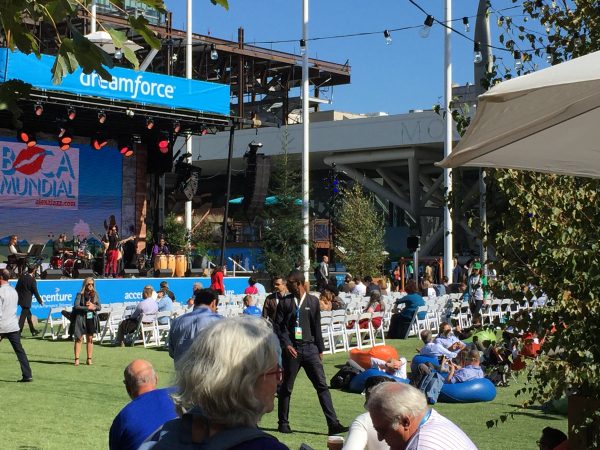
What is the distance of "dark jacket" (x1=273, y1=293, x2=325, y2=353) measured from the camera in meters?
10.2

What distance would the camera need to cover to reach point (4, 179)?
2967 centimetres

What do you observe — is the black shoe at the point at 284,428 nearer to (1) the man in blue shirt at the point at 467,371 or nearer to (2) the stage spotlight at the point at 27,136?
(1) the man in blue shirt at the point at 467,371

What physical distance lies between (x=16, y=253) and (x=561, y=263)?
25624 millimetres

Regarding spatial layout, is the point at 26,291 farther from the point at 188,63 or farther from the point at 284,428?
the point at 188,63

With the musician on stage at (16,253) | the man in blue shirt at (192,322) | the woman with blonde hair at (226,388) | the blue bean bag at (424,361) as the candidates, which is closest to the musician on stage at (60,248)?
the musician on stage at (16,253)

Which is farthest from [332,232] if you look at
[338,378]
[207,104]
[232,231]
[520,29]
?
[520,29]

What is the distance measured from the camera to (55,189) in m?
31.2

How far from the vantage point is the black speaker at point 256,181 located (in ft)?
108

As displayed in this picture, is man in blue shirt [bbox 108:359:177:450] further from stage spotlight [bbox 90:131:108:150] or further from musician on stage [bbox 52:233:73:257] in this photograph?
stage spotlight [bbox 90:131:108:150]

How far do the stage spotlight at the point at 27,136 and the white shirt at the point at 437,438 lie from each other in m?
25.7

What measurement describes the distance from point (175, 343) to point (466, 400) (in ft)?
20.3

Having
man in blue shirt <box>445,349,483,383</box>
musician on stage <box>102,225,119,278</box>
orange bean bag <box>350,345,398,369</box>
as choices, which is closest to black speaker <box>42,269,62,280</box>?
musician on stage <box>102,225,119,278</box>

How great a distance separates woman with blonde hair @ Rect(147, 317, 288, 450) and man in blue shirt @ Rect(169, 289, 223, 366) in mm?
4720

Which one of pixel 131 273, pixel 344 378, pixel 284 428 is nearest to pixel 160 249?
pixel 131 273
